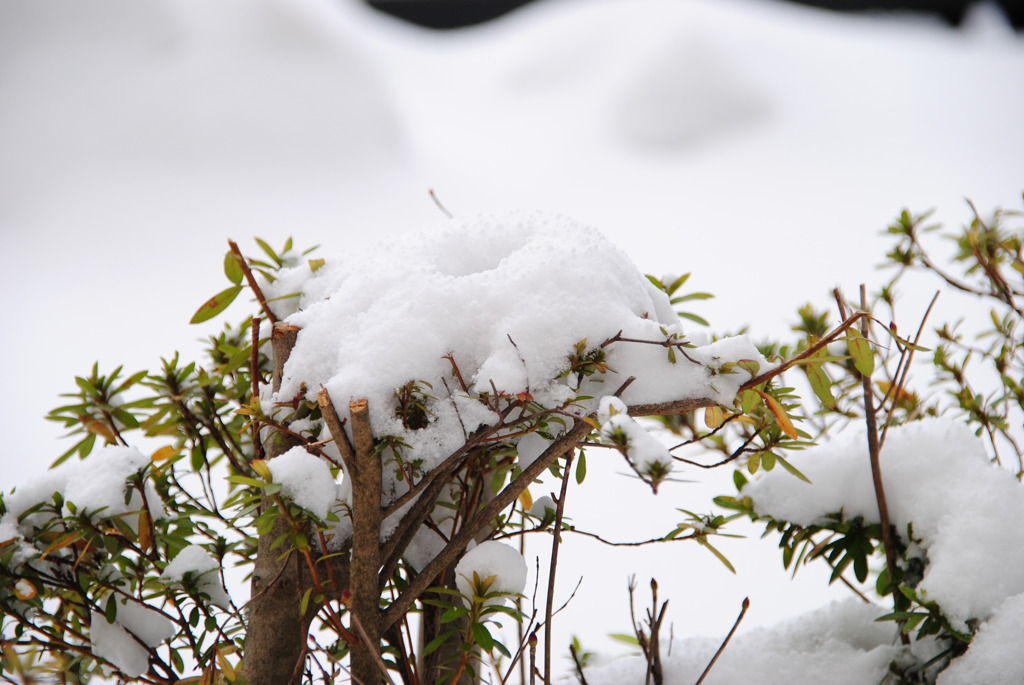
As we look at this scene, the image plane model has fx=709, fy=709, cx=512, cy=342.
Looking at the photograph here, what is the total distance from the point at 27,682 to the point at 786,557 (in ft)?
2.64

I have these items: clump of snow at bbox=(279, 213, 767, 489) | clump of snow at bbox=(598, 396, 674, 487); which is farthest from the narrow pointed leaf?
clump of snow at bbox=(598, 396, 674, 487)

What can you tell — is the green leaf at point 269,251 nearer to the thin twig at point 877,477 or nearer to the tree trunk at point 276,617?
the tree trunk at point 276,617

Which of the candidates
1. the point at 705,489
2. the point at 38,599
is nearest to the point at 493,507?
the point at 38,599

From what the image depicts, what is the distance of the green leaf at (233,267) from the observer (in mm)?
725

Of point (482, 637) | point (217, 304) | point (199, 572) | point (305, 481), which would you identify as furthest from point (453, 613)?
point (217, 304)

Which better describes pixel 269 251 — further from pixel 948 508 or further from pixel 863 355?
pixel 948 508

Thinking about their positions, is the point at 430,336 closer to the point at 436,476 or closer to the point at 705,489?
the point at 436,476

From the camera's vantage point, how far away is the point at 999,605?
71 cm

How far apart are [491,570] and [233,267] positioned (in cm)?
40

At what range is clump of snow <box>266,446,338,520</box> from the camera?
23.2 inches

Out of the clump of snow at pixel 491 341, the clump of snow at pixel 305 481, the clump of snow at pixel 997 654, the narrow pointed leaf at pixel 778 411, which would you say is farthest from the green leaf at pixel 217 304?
the clump of snow at pixel 997 654

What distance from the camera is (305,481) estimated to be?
597 mm

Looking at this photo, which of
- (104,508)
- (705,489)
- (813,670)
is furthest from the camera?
(705,489)

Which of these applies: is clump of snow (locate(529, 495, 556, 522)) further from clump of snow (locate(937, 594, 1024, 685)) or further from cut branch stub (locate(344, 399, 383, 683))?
clump of snow (locate(937, 594, 1024, 685))
